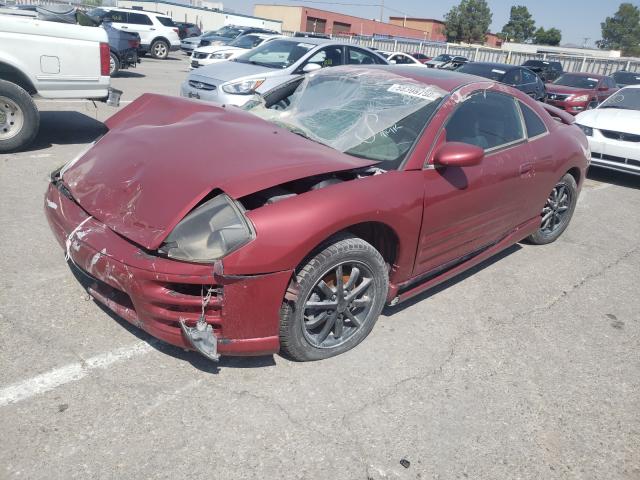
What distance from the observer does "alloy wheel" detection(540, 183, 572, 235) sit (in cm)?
486

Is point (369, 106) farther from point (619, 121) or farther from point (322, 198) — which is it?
point (619, 121)

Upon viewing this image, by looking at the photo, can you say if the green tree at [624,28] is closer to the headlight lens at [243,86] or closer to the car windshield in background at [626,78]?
the car windshield in background at [626,78]

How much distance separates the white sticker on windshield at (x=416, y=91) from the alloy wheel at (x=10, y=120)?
15.3ft

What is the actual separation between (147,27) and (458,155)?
20.4 metres

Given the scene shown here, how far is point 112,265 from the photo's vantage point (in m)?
2.52

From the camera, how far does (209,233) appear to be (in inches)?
98.6

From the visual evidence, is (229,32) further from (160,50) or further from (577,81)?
(577,81)

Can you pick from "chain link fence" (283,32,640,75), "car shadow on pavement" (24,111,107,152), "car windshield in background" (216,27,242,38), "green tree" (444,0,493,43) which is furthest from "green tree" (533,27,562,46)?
"car shadow on pavement" (24,111,107,152)

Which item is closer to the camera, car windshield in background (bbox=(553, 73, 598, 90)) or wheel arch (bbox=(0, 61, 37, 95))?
wheel arch (bbox=(0, 61, 37, 95))

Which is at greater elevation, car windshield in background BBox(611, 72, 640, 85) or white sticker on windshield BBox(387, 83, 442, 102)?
car windshield in background BBox(611, 72, 640, 85)

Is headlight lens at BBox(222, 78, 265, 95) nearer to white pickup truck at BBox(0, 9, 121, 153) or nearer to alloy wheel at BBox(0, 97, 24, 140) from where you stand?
white pickup truck at BBox(0, 9, 121, 153)

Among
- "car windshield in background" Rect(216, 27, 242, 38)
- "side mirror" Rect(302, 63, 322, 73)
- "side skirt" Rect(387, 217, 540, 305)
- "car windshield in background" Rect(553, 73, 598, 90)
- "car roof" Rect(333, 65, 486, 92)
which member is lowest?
"side skirt" Rect(387, 217, 540, 305)

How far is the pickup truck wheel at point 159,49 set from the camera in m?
20.9

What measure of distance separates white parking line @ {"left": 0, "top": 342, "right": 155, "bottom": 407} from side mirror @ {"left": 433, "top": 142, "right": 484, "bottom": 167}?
2.01m
